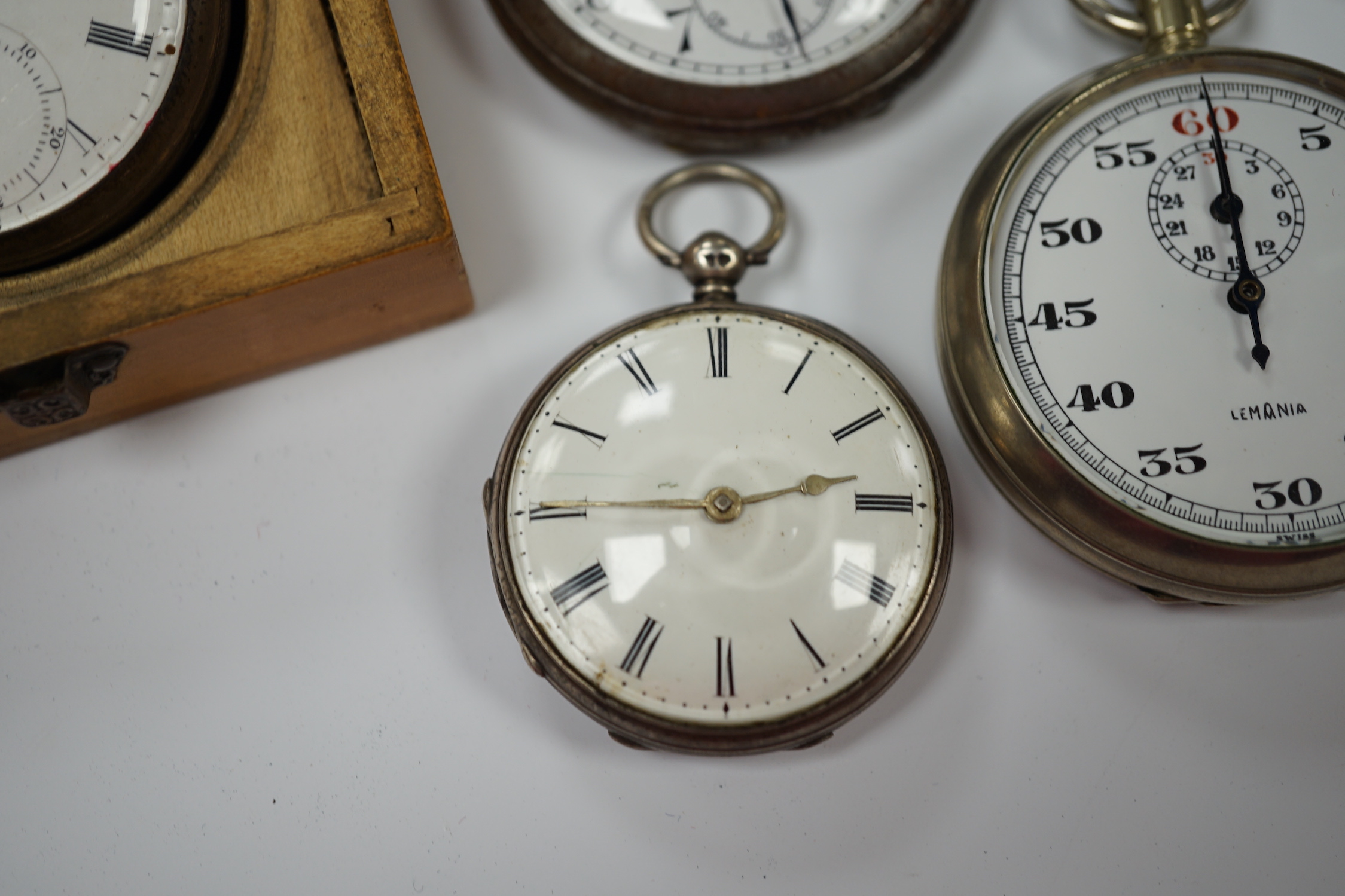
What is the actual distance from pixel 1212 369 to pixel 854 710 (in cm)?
49

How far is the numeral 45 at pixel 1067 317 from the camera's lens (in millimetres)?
896

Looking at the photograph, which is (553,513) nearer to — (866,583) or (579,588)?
(579,588)

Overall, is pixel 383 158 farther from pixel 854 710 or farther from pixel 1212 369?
pixel 1212 369

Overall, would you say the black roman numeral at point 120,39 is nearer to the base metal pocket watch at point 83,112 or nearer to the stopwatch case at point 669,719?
the base metal pocket watch at point 83,112

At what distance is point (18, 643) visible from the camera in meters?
0.93

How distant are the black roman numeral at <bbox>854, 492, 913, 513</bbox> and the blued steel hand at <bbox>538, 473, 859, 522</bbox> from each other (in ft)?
0.07

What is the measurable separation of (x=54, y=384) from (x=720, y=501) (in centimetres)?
62

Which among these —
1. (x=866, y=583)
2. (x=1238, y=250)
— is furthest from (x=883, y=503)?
(x=1238, y=250)

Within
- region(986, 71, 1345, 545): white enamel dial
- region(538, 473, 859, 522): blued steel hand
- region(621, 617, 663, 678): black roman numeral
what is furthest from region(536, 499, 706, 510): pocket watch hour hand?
region(986, 71, 1345, 545): white enamel dial

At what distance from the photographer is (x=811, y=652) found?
2.66ft

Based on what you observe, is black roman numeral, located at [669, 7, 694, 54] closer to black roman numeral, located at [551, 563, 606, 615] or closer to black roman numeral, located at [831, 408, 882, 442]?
black roman numeral, located at [831, 408, 882, 442]

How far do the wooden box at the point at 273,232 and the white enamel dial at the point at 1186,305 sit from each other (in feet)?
1.96

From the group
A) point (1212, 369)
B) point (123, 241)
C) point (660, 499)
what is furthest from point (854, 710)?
point (123, 241)

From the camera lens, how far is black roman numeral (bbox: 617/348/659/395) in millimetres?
868
